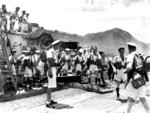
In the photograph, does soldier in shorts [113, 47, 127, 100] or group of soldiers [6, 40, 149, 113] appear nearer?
group of soldiers [6, 40, 149, 113]

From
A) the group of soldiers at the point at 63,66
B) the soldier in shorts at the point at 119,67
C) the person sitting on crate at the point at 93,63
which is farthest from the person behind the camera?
the person sitting on crate at the point at 93,63

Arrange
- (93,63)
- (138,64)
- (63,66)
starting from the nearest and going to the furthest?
(138,64) → (93,63) → (63,66)

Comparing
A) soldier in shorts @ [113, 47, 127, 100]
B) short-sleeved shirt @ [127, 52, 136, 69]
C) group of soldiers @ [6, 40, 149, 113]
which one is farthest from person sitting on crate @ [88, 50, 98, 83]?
short-sleeved shirt @ [127, 52, 136, 69]

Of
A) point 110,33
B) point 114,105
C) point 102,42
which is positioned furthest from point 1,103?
point 110,33

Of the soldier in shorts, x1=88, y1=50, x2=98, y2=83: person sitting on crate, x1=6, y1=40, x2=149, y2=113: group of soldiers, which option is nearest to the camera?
x1=6, y1=40, x2=149, y2=113: group of soldiers

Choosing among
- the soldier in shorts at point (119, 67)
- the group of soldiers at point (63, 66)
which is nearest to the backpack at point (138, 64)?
the group of soldiers at point (63, 66)

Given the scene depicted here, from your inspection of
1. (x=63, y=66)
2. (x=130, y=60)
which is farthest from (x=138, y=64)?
(x=63, y=66)

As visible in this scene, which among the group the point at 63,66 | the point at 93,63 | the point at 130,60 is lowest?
the point at 63,66

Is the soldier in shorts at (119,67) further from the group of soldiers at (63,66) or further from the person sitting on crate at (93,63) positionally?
the person sitting on crate at (93,63)

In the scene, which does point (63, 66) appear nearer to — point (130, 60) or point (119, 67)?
point (119, 67)

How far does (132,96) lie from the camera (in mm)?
5160

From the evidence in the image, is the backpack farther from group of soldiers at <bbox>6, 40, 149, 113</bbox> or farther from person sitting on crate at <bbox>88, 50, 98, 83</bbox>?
person sitting on crate at <bbox>88, 50, 98, 83</bbox>

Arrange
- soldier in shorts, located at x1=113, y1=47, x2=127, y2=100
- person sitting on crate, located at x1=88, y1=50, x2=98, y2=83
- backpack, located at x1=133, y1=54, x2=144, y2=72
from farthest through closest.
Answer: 1. person sitting on crate, located at x1=88, y1=50, x2=98, y2=83
2. soldier in shorts, located at x1=113, y1=47, x2=127, y2=100
3. backpack, located at x1=133, y1=54, x2=144, y2=72

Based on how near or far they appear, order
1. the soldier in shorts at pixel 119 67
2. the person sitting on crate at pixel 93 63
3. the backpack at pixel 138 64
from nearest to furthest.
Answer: the backpack at pixel 138 64 → the soldier in shorts at pixel 119 67 → the person sitting on crate at pixel 93 63
